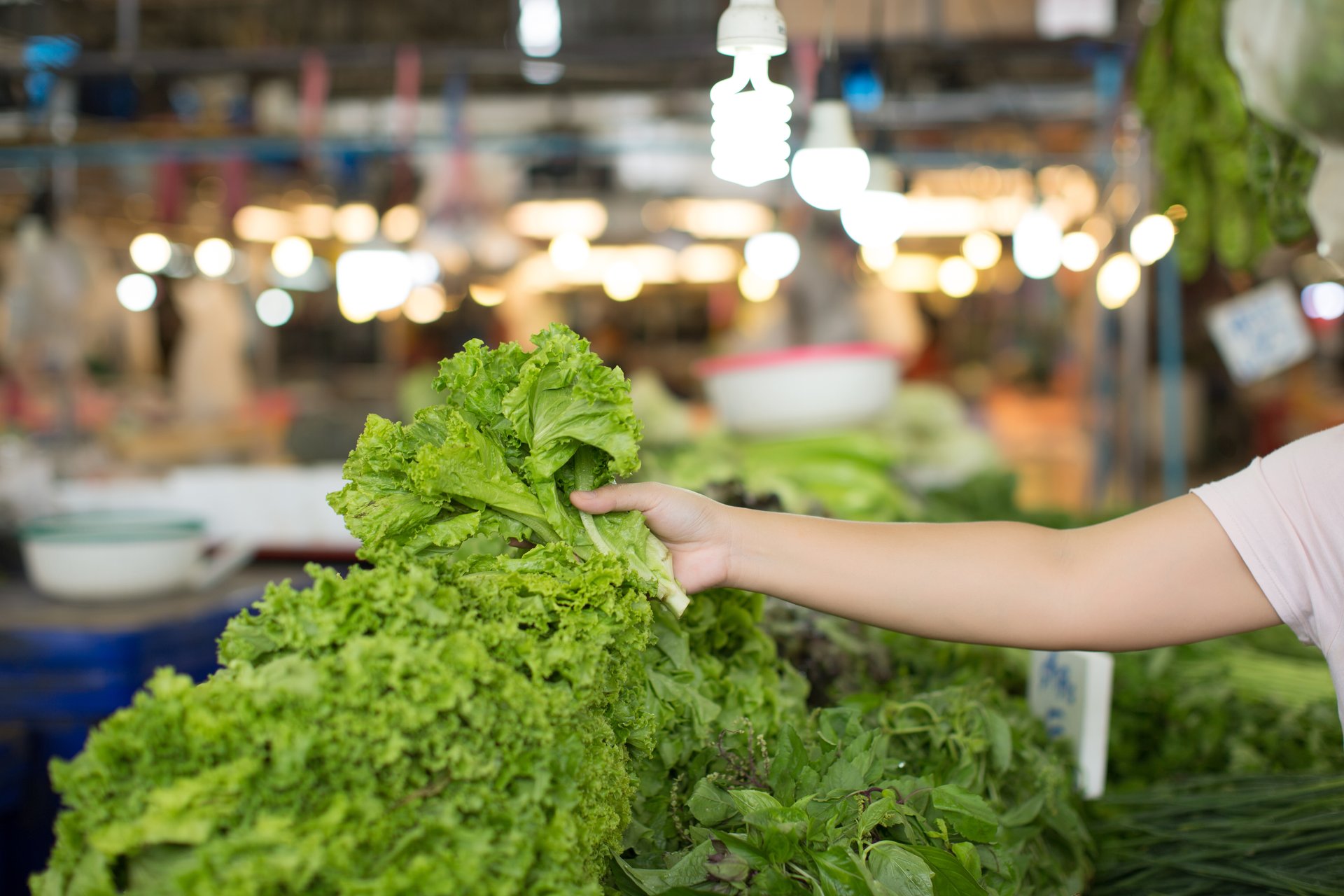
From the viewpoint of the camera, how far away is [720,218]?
12.5 m

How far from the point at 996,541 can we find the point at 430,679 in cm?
96

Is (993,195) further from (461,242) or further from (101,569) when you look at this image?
(101,569)

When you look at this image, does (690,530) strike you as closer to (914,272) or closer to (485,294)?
(485,294)

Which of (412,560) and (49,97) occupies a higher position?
(49,97)

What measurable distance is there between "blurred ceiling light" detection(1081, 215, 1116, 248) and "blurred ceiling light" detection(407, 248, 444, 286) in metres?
3.76

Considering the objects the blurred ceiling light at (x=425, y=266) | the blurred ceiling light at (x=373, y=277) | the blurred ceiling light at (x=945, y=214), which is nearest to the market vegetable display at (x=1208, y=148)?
the blurred ceiling light at (x=373, y=277)

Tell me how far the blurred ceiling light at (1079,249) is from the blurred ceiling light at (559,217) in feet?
18.1

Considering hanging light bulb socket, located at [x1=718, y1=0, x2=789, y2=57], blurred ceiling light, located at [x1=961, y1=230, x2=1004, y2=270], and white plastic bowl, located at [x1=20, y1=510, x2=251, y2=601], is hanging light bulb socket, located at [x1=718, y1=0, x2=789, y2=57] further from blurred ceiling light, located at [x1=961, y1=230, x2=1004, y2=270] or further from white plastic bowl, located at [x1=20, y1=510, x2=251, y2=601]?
blurred ceiling light, located at [x1=961, y1=230, x2=1004, y2=270]

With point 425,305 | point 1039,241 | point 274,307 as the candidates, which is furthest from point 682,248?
point 274,307

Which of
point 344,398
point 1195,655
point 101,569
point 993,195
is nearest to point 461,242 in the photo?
point 101,569

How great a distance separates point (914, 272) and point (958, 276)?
1.74 metres

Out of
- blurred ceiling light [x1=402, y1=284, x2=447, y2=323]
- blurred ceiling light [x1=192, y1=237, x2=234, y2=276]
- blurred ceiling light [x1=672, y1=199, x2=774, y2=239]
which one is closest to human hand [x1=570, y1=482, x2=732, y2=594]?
blurred ceiling light [x1=192, y1=237, x2=234, y2=276]

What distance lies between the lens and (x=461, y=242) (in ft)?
19.8

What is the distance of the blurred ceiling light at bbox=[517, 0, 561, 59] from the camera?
19.4 ft
